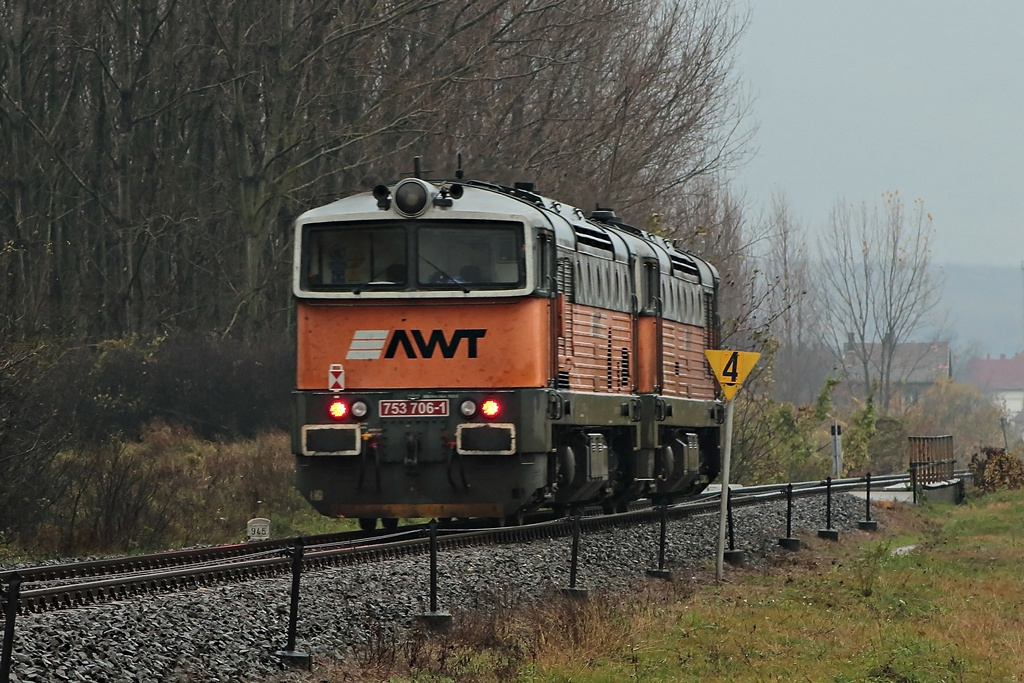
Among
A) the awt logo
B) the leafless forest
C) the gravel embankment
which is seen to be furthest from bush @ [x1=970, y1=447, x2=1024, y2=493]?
the awt logo

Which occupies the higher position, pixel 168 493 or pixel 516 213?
pixel 516 213

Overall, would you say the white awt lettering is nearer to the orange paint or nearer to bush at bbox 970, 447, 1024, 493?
the orange paint

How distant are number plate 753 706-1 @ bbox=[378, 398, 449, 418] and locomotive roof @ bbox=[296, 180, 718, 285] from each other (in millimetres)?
1908

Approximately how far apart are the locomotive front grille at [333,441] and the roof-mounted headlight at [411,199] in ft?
7.48

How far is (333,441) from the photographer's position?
15664 mm

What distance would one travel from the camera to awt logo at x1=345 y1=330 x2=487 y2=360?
1587cm

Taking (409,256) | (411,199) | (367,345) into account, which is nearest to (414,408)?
(367,345)

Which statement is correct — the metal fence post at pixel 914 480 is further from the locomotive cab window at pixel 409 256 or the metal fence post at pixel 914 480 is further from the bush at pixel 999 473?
the locomotive cab window at pixel 409 256

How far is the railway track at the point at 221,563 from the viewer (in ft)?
34.6

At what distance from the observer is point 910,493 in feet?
107

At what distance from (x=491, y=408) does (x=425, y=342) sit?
0.97 meters

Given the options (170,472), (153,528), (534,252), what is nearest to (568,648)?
(534,252)

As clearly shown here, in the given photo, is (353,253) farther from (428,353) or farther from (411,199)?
(428,353)

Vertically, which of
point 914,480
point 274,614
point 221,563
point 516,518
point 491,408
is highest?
point 491,408
